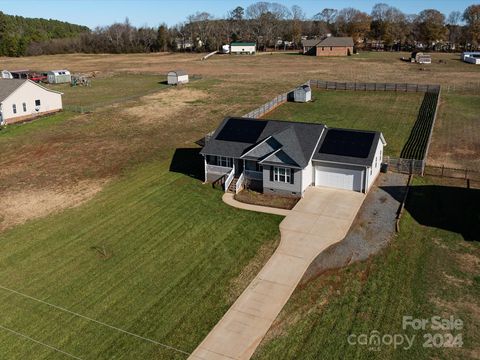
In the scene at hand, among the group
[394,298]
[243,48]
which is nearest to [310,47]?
[243,48]

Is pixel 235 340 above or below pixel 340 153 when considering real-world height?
below

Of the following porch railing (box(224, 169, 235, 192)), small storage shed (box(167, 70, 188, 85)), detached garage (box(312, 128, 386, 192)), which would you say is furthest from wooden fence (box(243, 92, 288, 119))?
small storage shed (box(167, 70, 188, 85))

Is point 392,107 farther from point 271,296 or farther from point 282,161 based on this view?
point 271,296

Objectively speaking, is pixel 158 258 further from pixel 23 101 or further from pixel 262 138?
pixel 23 101

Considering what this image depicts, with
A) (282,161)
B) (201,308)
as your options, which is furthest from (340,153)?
(201,308)

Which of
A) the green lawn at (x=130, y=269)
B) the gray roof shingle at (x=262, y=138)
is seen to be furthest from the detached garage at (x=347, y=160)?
the green lawn at (x=130, y=269)

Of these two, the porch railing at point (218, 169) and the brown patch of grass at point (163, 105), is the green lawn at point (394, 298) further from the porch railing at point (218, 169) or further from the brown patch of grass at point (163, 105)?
the brown patch of grass at point (163, 105)

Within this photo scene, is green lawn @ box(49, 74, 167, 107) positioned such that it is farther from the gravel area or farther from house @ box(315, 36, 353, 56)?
house @ box(315, 36, 353, 56)
